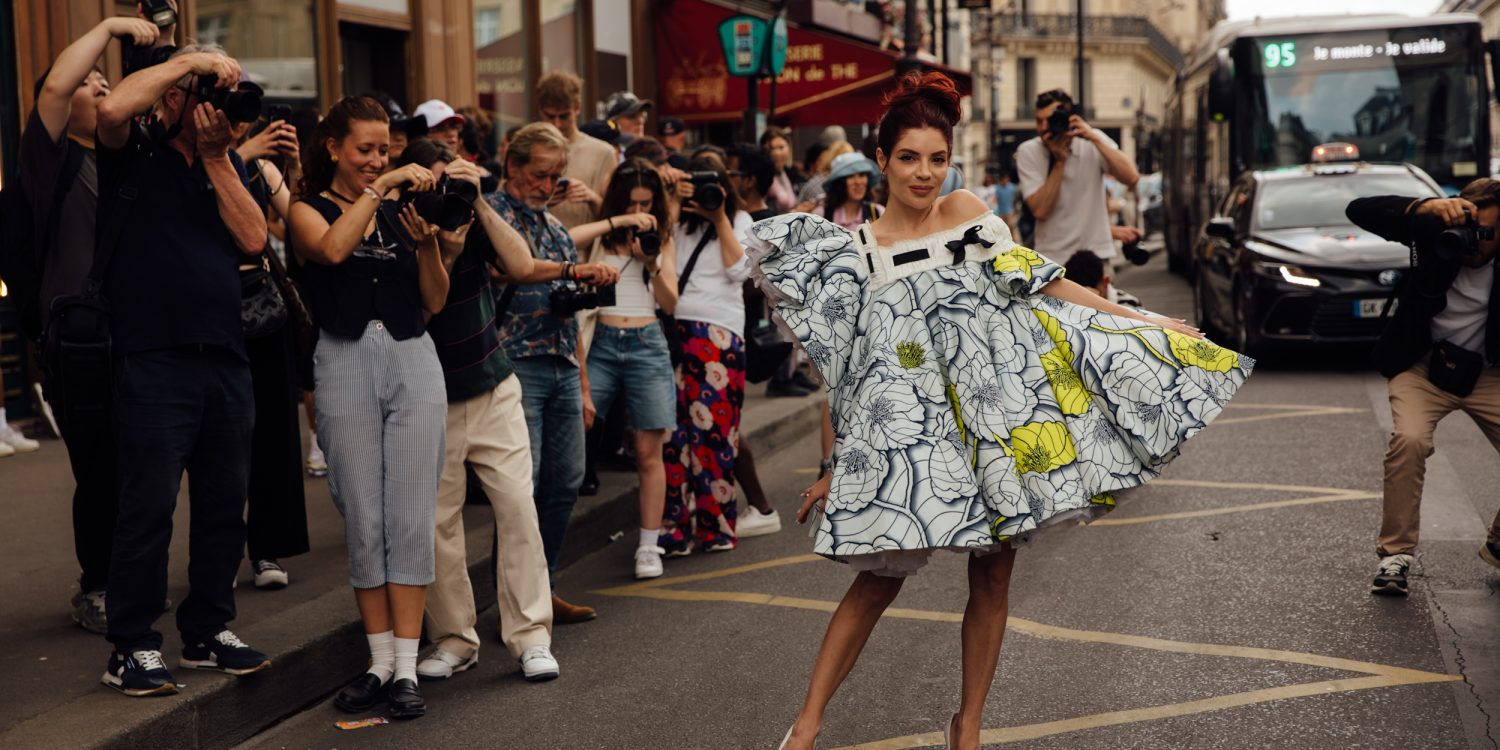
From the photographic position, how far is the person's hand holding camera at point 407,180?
4641 millimetres

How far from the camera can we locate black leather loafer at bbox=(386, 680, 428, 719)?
4.86 meters

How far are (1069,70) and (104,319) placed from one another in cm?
7476

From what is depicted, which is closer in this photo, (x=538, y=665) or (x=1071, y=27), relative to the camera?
(x=538, y=665)

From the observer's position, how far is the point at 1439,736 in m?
4.41

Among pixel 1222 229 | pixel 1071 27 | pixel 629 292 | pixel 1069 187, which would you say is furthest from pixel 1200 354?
pixel 1071 27

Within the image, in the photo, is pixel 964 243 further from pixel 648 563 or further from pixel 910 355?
pixel 648 563

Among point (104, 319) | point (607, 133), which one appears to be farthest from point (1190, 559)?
point (104, 319)

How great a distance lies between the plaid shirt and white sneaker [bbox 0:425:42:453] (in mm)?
4390

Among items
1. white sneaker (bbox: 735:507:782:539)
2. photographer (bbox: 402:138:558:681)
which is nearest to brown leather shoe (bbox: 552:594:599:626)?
photographer (bbox: 402:138:558:681)

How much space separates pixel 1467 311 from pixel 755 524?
3259 mm

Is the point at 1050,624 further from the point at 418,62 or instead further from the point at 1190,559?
the point at 418,62

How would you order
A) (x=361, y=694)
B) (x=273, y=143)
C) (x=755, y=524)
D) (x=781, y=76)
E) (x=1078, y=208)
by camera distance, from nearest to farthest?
(x=361, y=694), (x=273, y=143), (x=755, y=524), (x=1078, y=208), (x=781, y=76)

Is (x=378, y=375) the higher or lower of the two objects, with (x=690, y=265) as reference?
lower

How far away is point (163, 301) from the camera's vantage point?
454cm
